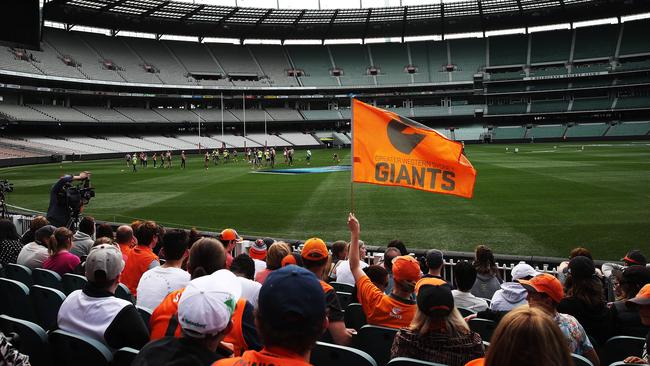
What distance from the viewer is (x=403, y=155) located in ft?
22.4

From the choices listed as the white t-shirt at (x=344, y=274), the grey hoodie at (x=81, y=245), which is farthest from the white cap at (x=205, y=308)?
the grey hoodie at (x=81, y=245)

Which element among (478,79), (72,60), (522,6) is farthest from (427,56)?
(72,60)

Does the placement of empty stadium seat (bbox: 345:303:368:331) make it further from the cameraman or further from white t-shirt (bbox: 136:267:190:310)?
the cameraman

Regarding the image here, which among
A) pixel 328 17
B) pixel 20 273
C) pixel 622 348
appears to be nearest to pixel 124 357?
pixel 622 348

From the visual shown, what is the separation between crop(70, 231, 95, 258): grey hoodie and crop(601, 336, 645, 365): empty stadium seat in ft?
25.8

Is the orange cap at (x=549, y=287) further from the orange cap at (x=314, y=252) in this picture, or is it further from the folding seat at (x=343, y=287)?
the folding seat at (x=343, y=287)

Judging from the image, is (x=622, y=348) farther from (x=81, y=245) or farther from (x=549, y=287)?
(x=81, y=245)

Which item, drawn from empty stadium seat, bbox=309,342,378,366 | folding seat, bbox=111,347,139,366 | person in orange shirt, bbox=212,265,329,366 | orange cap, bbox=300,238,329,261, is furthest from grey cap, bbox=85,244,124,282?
person in orange shirt, bbox=212,265,329,366

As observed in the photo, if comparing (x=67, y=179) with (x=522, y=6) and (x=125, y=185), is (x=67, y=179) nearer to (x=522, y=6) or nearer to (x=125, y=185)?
(x=125, y=185)

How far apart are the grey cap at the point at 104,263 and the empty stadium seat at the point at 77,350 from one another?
0.54 meters

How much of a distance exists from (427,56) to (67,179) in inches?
3706

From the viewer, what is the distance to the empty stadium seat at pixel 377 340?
401 centimetres

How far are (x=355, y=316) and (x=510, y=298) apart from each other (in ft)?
5.43

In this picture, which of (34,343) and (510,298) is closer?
(34,343)
